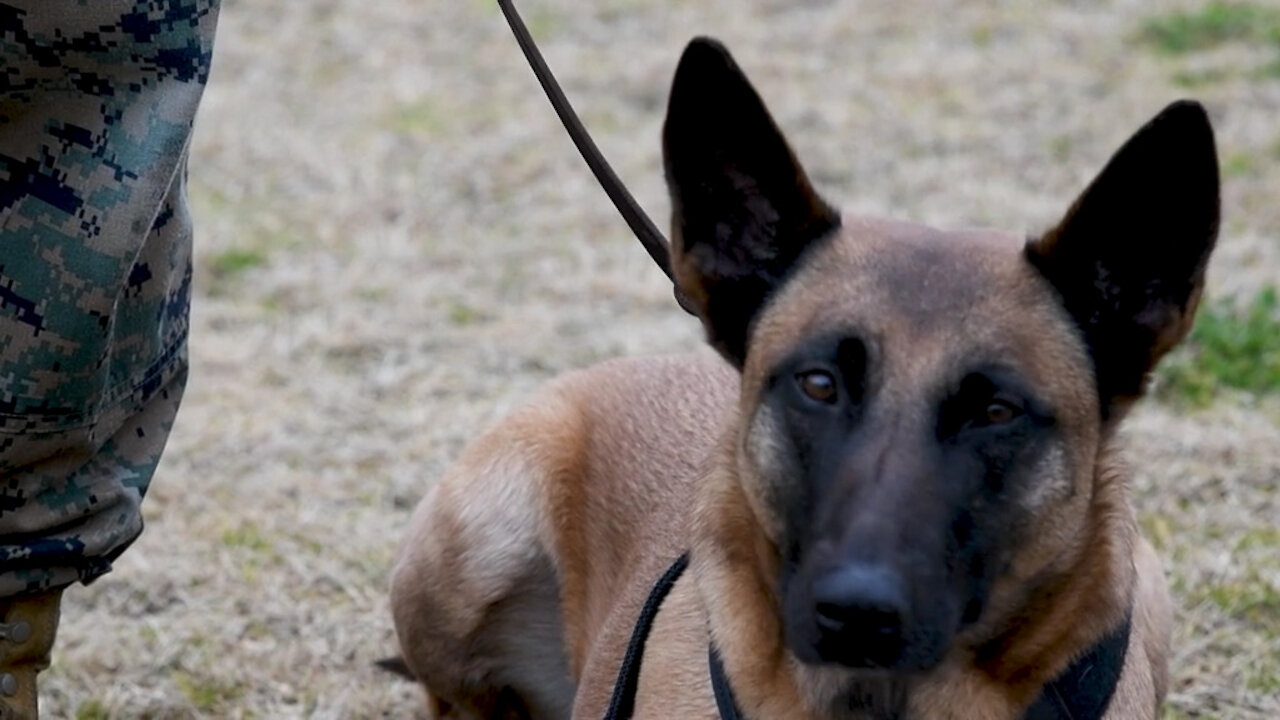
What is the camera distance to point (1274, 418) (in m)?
6.26

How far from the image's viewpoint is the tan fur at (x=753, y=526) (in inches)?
119

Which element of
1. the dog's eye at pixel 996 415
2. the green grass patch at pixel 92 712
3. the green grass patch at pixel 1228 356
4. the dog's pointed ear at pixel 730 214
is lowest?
the green grass patch at pixel 1228 356

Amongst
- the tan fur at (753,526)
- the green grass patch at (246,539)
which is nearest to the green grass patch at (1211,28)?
the green grass patch at (246,539)

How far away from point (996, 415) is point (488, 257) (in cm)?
533

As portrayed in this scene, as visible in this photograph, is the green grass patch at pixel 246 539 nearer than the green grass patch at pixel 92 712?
No

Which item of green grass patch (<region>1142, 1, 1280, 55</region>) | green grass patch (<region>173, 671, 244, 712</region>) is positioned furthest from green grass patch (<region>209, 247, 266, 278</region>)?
green grass patch (<region>1142, 1, 1280, 55</region>)

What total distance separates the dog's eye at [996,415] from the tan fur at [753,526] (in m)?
0.07

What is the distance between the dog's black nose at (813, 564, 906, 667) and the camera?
2.77 metres

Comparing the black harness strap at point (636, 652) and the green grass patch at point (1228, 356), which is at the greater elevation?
the black harness strap at point (636, 652)

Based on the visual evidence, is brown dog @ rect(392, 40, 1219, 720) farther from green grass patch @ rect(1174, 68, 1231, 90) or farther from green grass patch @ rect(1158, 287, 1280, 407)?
green grass patch @ rect(1174, 68, 1231, 90)

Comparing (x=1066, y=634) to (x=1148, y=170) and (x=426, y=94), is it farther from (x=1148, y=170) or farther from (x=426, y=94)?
(x=426, y=94)

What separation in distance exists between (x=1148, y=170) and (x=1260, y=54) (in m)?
8.26

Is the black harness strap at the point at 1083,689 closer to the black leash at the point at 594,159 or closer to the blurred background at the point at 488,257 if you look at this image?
the black leash at the point at 594,159

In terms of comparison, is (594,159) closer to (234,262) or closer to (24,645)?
(24,645)
